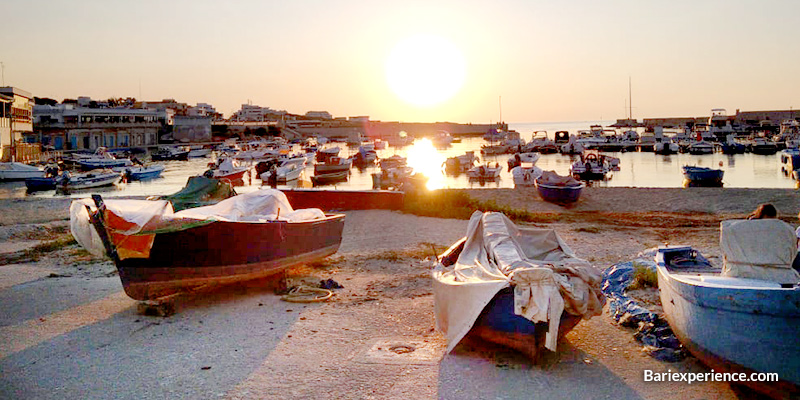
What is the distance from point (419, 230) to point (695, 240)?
709 cm

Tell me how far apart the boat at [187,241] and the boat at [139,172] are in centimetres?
4886

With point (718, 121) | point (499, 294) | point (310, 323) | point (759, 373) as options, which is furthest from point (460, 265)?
point (718, 121)

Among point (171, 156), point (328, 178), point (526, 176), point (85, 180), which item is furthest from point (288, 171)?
point (171, 156)

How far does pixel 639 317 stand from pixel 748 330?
2868mm

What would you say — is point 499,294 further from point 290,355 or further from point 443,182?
point 443,182

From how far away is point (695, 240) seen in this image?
16.9 m

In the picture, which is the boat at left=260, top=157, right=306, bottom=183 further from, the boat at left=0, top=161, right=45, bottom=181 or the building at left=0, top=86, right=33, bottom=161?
the building at left=0, top=86, right=33, bottom=161

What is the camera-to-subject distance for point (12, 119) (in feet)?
208

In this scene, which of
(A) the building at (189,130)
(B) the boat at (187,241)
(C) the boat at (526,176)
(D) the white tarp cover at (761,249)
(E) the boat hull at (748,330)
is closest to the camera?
(E) the boat hull at (748,330)

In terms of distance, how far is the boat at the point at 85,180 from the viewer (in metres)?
47.7

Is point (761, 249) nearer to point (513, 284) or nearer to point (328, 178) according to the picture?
point (513, 284)

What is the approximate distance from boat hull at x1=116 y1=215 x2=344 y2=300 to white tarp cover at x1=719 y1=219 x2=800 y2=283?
7.26 m

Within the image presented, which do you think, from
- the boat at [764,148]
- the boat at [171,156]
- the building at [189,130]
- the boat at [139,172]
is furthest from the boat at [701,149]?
the building at [189,130]

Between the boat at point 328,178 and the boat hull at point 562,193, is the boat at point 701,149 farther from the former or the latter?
the boat hull at point 562,193
